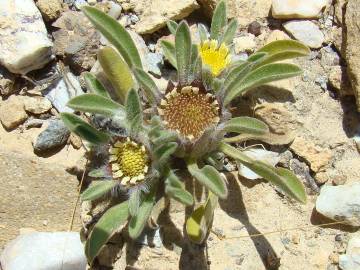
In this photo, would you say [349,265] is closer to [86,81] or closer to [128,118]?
[128,118]

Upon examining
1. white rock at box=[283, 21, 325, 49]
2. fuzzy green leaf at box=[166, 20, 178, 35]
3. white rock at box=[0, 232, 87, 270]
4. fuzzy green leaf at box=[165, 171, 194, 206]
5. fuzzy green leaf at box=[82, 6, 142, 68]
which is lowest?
white rock at box=[0, 232, 87, 270]

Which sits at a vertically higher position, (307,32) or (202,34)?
(307,32)

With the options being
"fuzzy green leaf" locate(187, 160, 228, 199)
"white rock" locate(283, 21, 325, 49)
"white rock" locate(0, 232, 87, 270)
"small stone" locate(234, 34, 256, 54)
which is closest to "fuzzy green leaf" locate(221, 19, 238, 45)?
"small stone" locate(234, 34, 256, 54)

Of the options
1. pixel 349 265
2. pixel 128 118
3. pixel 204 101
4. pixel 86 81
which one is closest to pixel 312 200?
pixel 349 265

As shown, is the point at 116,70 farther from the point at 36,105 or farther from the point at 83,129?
the point at 36,105

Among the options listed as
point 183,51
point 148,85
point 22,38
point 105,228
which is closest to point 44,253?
point 105,228

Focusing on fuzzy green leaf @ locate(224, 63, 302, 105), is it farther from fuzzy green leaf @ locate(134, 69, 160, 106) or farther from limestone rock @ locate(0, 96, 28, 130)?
limestone rock @ locate(0, 96, 28, 130)

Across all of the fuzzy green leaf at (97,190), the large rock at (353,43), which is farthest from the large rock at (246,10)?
the fuzzy green leaf at (97,190)
